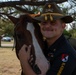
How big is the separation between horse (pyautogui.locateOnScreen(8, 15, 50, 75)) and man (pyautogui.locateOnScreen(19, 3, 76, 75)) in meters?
0.04

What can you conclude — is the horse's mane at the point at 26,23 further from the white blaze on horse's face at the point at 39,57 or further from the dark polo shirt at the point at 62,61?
the dark polo shirt at the point at 62,61

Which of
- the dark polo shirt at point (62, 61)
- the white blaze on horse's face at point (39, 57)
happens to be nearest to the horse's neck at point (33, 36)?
the white blaze on horse's face at point (39, 57)

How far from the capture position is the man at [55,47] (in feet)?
7.61

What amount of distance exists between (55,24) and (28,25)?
0.77 feet

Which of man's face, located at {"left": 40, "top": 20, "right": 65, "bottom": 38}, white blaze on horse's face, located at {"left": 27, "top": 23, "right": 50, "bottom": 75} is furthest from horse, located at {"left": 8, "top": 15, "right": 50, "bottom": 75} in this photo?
man's face, located at {"left": 40, "top": 20, "right": 65, "bottom": 38}

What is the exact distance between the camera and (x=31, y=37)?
98.0 inches

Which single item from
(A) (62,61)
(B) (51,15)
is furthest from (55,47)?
(B) (51,15)

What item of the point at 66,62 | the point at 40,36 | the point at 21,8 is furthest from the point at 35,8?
the point at 66,62

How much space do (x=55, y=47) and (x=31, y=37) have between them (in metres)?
0.23

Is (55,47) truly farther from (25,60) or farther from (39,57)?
(25,60)

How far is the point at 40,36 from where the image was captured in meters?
2.56

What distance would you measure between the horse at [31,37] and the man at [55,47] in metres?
0.04

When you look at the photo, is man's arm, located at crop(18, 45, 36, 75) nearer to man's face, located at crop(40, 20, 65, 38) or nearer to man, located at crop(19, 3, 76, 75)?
man, located at crop(19, 3, 76, 75)

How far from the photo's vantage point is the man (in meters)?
2.32
